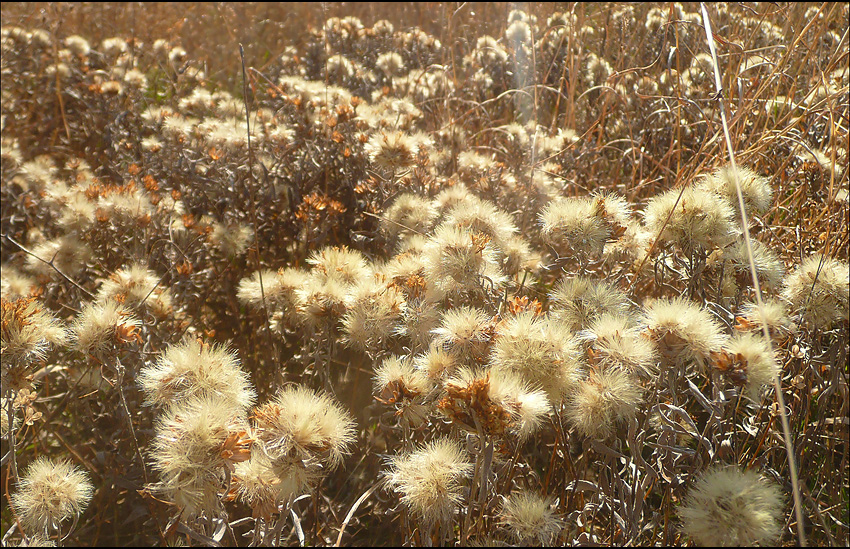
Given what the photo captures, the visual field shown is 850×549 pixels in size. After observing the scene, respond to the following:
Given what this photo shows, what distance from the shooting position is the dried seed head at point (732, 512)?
1.04 metres

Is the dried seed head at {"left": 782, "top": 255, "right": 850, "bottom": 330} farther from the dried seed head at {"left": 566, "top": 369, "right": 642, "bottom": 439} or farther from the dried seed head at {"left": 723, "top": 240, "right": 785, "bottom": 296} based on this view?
the dried seed head at {"left": 566, "top": 369, "right": 642, "bottom": 439}

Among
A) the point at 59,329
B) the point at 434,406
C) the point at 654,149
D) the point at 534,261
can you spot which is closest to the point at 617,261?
the point at 534,261

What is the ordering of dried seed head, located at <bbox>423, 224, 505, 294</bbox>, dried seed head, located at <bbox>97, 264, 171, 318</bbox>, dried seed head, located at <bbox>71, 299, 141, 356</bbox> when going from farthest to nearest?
1. dried seed head, located at <bbox>97, 264, 171, 318</bbox>
2. dried seed head, located at <bbox>423, 224, 505, 294</bbox>
3. dried seed head, located at <bbox>71, 299, 141, 356</bbox>

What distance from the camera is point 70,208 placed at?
7.85ft

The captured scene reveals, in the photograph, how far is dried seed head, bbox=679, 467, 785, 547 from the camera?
1040mm

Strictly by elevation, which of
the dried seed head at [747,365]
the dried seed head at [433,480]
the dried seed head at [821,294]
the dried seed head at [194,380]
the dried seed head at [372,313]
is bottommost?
the dried seed head at [433,480]

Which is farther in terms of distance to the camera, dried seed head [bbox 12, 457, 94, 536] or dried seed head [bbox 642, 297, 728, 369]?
dried seed head [bbox 12, 457, 94, 536]

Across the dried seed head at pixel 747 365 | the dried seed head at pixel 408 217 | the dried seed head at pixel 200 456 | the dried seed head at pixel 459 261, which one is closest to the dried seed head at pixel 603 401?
the dried seed head at pixel 747 365

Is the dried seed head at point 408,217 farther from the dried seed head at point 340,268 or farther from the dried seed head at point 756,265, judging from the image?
the dried seed head at point 756,265

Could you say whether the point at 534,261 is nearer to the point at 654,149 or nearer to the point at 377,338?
the point at 377,338

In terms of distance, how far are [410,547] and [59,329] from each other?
113cm

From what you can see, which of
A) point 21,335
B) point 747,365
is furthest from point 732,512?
point 21,335

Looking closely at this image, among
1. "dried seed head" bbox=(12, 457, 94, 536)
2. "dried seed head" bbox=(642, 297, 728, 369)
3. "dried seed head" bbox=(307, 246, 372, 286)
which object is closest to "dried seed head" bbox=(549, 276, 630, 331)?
"dried seed head" bbox=(642, 297, 728, 369)

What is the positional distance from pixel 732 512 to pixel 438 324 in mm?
766
